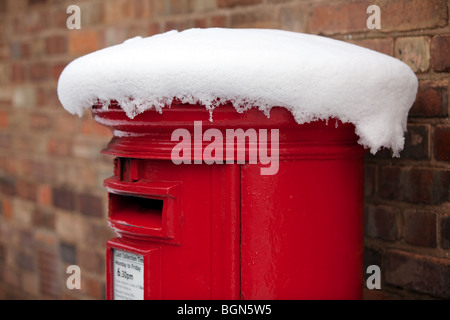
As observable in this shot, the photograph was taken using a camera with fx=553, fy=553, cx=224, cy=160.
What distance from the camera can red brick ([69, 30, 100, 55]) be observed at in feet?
8.53

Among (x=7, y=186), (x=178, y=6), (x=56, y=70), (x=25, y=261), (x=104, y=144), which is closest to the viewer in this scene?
(x=178, y=6)

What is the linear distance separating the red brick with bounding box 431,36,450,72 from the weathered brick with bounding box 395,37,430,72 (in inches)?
0.7

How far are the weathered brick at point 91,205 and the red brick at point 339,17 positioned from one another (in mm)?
1347

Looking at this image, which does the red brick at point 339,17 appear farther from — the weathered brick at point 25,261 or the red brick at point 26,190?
the weathered brick at point 25,261

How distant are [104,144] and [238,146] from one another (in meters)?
1.51

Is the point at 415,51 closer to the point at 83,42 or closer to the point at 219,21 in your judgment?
the point at 219,21

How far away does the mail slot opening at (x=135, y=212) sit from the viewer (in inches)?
51.0

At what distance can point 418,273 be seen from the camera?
1668mm

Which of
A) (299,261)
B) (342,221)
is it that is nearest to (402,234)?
(342,221)

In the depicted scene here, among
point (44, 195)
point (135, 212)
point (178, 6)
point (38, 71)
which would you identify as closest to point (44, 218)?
point (44, 195)

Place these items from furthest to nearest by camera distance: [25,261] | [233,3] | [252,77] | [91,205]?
[25,261]
[91,205]
[233,3]
[252,77]

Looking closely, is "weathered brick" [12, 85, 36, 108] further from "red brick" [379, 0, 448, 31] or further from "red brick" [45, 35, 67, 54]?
"red brick" [379, 0, 448, 31]

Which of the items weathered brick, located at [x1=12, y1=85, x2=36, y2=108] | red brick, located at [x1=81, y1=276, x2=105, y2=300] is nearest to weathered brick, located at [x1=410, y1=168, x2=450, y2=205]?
red brick, located at [x1=81, y1=276, x2=105, y2=300]

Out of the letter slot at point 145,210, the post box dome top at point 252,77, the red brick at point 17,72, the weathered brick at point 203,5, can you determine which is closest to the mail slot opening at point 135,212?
the letter slot at point 145,210
